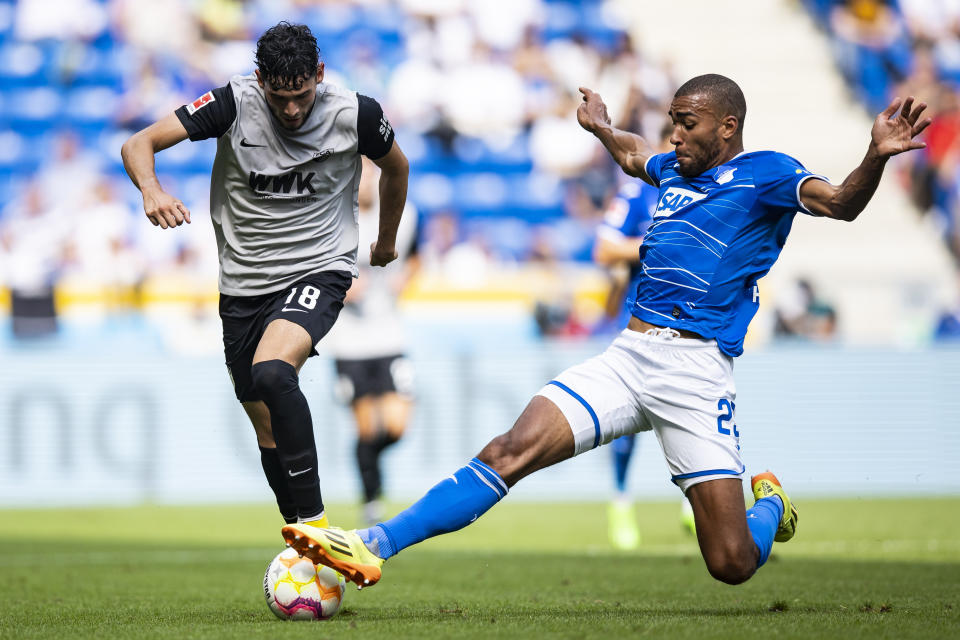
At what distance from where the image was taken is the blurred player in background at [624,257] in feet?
26.4

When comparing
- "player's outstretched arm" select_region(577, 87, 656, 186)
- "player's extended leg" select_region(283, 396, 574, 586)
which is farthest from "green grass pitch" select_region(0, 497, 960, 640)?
"player's outstretched arm" select_region(577, 87, 656, 186)

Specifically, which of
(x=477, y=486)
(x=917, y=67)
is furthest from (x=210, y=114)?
(x=917, y=67)

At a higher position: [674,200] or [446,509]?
[674,200]

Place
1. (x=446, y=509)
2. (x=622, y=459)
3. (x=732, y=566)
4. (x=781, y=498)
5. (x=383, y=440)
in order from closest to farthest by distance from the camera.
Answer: (x=446, y=509) < (x=732, y=566) < (x=781, y=498) < (x=622, y=459) < (x=383, y=440)

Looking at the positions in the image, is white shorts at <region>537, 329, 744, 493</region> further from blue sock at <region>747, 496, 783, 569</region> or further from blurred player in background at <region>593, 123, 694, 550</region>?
blurred player in background at <region>593, 123, 694, 550</region>

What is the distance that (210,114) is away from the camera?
16.9 ft

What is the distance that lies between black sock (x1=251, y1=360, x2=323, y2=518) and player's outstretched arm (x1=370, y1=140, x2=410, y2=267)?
3.16 ft

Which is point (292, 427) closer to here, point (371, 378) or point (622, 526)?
point (622, 526)

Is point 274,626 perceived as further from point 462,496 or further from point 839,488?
point 839,488

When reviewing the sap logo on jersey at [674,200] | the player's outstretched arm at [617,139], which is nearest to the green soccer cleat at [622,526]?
the player's outstretched arm at [617,139]

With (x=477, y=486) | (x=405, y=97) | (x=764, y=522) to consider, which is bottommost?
(x=764, y=522)

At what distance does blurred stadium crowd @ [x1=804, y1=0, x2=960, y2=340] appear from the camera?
17766 mm

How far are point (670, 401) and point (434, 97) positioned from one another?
14.2 m

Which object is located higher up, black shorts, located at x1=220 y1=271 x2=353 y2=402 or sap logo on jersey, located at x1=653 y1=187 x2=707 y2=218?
sap logo on jersey, located at x1=653 y1=187 x2=707 y2=218
